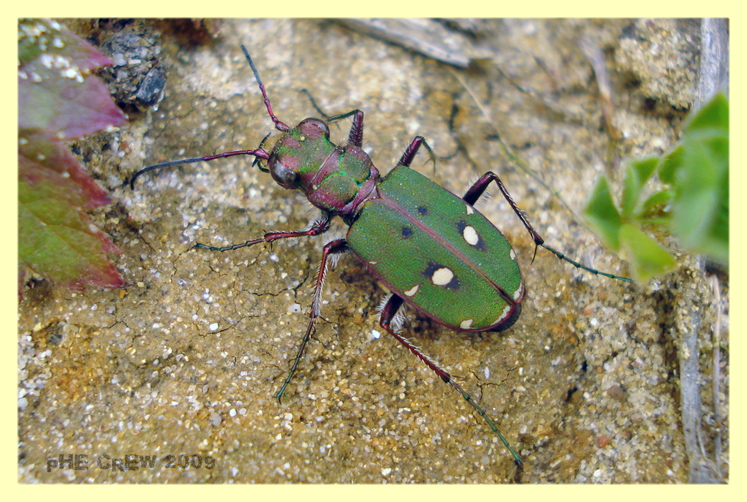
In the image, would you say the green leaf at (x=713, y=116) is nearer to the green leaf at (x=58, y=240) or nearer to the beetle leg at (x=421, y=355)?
the beetle leg at (x=421, y=355)

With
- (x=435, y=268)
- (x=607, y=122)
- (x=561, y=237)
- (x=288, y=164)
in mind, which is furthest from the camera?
(x=607, y=122)

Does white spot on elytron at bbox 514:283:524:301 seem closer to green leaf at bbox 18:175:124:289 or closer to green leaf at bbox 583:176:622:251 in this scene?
green leaf at bbox 583:176:622:251

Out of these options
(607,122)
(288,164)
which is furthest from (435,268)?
(607,122)

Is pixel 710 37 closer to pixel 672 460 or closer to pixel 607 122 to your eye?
pixel 607 122

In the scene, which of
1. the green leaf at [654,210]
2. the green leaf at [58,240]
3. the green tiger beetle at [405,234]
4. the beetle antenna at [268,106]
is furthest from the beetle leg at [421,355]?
the green leaf at [58,240]

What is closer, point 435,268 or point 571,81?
point 435,268

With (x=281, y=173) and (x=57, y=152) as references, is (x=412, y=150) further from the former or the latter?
(x=57, y=152)

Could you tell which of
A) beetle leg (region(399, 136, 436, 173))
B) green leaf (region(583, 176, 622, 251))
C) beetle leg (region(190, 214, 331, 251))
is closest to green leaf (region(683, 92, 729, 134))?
green leaf (region(583, 176, 622, 251))

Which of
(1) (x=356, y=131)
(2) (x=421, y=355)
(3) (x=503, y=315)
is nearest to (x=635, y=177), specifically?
(3) (x=503, y=315)
